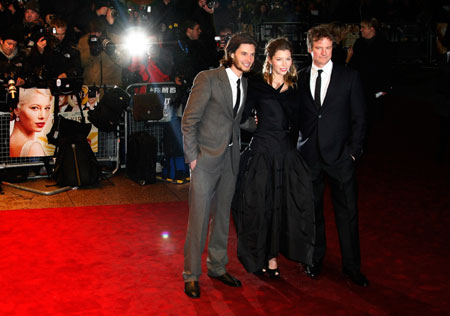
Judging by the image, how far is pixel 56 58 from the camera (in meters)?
7.89

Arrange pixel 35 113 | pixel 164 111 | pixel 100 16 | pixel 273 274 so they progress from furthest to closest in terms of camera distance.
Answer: pixel 100 16 → pixel 164 111 → pixel 35 113 → pixel 273 274

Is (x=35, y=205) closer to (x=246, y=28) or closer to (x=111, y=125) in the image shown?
(x=111, y=125)

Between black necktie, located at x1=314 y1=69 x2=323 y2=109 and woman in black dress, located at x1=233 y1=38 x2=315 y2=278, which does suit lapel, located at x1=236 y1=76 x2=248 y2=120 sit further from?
black necktie, located at x1=314 y1=69 x2=323 y2=109

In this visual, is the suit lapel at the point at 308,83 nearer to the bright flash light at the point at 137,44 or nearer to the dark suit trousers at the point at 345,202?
the dark suit trousers at the point at 345,202

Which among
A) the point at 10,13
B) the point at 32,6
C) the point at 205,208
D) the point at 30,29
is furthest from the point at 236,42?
the point at 10,13

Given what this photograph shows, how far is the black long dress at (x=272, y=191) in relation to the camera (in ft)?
14.5

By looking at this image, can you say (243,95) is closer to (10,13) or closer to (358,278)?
(358,278)

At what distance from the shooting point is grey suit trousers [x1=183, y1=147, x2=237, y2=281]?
14.0 ft

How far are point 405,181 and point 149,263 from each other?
13.4 feet

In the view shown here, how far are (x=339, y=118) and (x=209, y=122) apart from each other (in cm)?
94

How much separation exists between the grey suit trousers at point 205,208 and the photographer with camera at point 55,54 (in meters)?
4.02

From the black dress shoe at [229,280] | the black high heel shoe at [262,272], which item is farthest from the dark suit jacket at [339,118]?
the black dress shoe at [229,280]

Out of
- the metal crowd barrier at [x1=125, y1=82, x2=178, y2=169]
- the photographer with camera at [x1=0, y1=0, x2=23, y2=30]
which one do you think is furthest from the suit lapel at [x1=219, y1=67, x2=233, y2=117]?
the photographer with camera at [x1=0, y1=0, x2=23, y2=30]

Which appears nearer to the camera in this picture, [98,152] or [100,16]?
[98,152]
